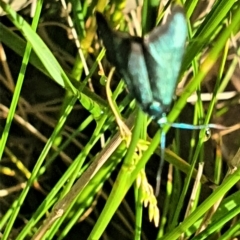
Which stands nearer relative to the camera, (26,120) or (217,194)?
(217,194)

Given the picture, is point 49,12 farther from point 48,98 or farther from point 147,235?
point 147,235

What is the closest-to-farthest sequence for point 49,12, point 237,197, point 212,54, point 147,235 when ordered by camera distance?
point 212,54, point 237,197, point 49,12, point 147,235

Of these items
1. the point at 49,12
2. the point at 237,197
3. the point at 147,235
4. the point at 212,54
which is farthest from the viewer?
the point at 147,235

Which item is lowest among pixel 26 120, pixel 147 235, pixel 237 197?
pixel 147 235

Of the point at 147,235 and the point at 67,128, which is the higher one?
the point at 67,128

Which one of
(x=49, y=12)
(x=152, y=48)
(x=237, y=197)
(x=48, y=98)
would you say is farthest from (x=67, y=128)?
(x=152, y=48)
